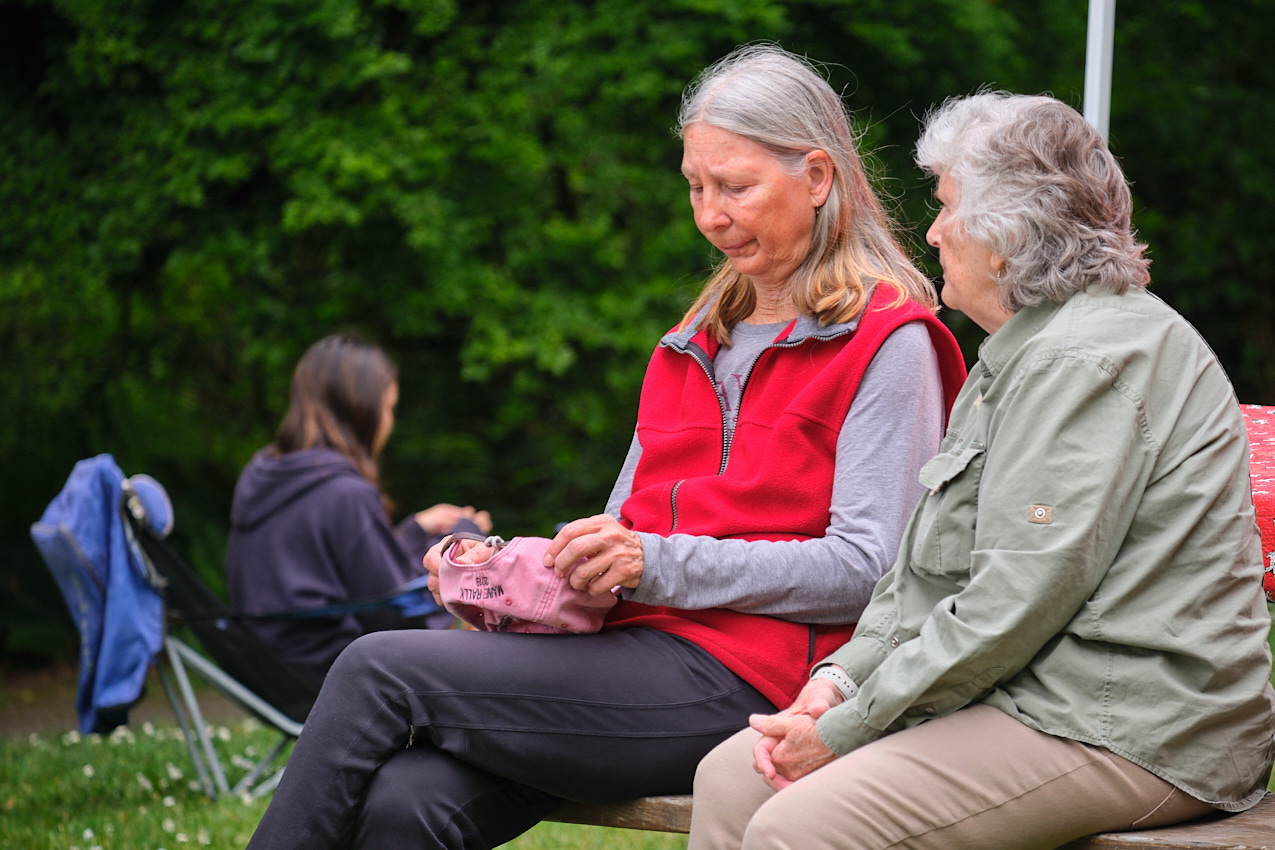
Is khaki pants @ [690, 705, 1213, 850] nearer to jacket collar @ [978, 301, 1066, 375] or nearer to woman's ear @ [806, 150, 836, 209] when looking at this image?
jacket collar @ [978, 301, 1066, 375]

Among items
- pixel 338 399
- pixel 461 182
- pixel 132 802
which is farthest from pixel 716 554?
pixel 461 182

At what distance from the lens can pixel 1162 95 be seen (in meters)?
7.32

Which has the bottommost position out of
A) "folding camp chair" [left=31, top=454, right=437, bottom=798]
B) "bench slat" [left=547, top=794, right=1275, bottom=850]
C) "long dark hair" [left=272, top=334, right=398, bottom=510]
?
"folding camp chair" [left=31, top=454, right=437, bottom=798]

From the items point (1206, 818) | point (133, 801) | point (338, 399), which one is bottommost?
point (133, 801)

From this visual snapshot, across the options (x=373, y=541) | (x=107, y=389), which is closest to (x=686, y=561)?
(x=373, y=541)

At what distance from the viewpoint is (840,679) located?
187 centimetres

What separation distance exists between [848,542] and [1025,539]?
0.41m

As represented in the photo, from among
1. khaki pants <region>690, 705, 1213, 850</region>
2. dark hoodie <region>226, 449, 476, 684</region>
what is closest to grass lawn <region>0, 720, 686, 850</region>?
dark hoodie <region>226, 449, 476, 684</region>

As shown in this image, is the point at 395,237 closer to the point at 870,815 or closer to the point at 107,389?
the point at 107,389

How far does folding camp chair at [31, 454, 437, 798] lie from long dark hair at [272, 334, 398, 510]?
1.65ft

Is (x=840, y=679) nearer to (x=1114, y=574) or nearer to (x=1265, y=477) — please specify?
(x=1114, y=574)

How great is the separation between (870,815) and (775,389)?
0.77 meters

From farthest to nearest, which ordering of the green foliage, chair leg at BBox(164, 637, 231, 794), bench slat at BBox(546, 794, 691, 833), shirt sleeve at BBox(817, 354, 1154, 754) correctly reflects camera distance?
1. the green foliage
2. chair leg at BBox(164, 637, 231, 794)
3. bench slat at BBox(546, 794, 691, 833)
4. shirt sleeve at BBox(817, 354, 1154, 754)

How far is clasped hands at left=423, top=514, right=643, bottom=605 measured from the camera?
6.38 ft
